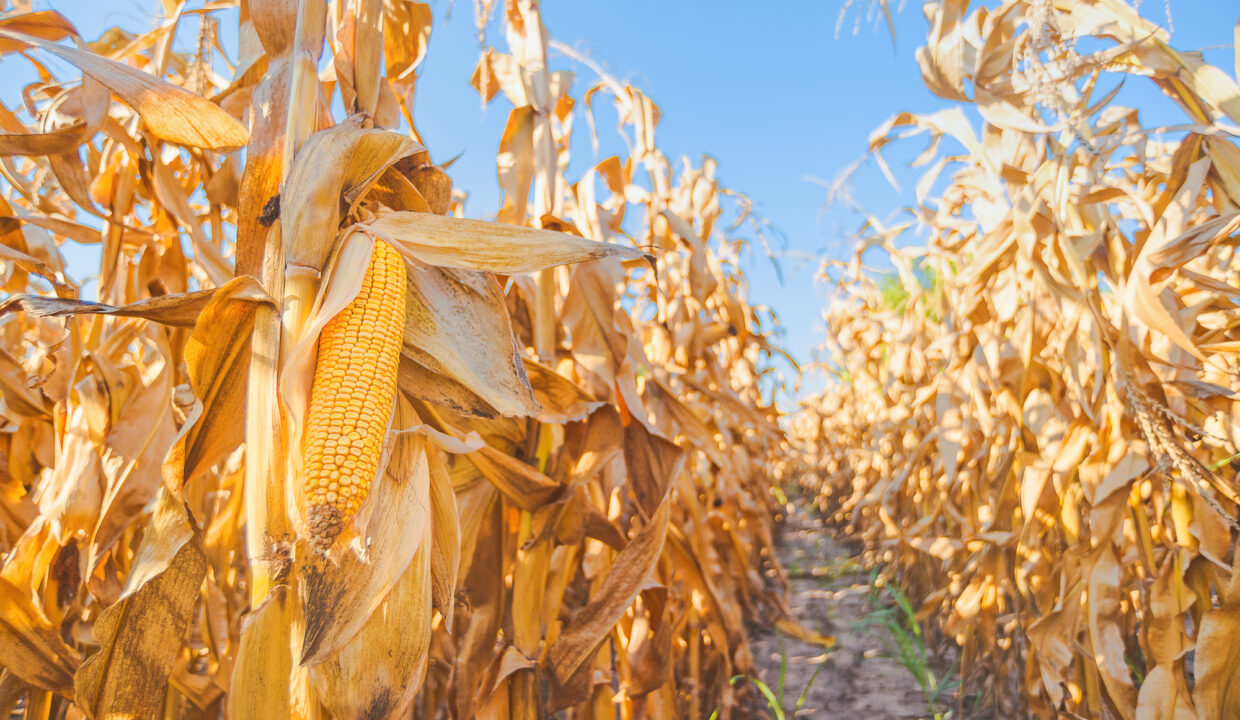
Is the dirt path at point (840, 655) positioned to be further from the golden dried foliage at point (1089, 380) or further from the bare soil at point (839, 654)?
the golden dried foliage at point (1089, 380)

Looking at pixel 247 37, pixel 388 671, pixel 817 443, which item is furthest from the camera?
pixel 817 443

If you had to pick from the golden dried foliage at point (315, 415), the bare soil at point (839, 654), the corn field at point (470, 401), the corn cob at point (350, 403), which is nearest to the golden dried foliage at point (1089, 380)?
the corn field at point (470, 401)

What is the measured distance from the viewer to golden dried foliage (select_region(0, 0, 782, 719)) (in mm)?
777

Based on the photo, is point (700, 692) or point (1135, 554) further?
point (700, 692)

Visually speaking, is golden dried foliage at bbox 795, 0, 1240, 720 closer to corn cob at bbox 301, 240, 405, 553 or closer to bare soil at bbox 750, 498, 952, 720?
bare soil at bbox 750, 498, 952, 720

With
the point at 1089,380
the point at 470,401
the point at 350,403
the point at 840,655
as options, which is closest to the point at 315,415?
the point at 350,403


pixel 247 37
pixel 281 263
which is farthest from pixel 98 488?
pixel 247 37

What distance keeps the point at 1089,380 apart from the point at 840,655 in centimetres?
169

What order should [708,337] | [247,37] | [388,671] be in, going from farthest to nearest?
[708,337]
[247,37]
[388,671]

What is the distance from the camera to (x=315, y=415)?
2.36 feet

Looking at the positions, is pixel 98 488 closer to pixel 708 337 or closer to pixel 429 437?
pixel 429 437

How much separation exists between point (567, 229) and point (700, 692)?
1804mm

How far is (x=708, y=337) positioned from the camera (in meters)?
2.79

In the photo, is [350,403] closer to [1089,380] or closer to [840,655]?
[1089,380]
